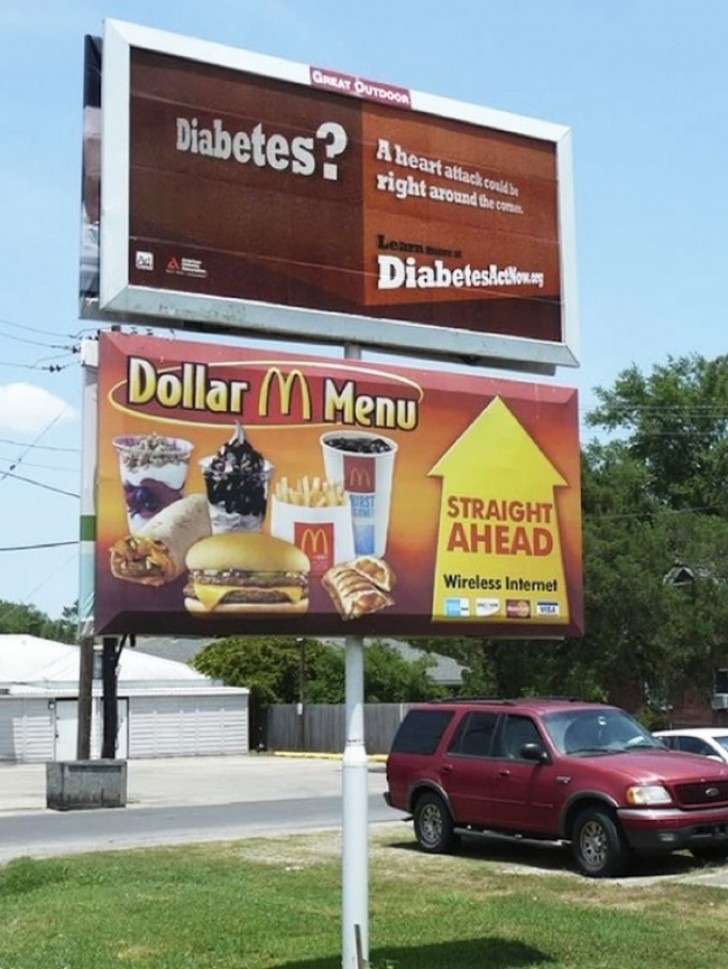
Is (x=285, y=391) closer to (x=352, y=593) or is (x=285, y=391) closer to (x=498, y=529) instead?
(x=352, y=593)

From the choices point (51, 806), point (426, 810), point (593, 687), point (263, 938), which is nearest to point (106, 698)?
point (51, 806)

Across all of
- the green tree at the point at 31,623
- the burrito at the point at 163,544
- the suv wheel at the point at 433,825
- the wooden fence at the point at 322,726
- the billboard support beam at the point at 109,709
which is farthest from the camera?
the green tree at the point at 31,623

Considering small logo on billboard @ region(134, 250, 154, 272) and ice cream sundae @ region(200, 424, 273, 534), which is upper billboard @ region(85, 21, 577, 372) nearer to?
small logo on billboard @ region(134, 250, 154, 272)

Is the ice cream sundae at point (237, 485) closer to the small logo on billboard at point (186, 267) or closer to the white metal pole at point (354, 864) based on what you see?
the small logo on billboard at point (186, 267)

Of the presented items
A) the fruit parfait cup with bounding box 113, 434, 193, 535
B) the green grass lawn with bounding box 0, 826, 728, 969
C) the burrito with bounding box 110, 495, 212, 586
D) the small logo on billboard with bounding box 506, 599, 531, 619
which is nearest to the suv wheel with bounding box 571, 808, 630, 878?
the green grass lawn with bounding box 0, 826, 728, 969

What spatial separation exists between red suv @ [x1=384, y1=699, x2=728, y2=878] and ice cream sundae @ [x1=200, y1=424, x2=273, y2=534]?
8210mm

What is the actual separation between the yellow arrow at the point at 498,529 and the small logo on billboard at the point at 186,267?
1.70m

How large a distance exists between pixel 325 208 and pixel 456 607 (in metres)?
2.39

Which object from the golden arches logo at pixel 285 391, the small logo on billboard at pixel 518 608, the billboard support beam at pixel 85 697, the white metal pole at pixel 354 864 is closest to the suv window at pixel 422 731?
the small logo on billboard at pixel 518 608

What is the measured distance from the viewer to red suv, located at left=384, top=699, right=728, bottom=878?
14805 mm

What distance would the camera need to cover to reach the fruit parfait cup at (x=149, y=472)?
7480mm

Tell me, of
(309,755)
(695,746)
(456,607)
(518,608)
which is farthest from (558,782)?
(309,755)

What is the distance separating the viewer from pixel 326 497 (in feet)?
26.5

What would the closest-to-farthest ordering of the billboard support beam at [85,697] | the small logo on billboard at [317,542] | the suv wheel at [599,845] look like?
the small logo on billboard at [317,542]
the suv wheel at [599,845]
the billboard support beam at [85,697]
